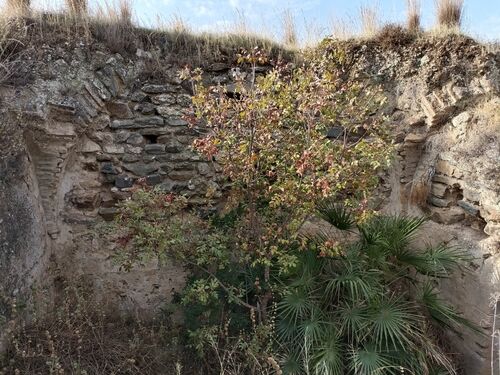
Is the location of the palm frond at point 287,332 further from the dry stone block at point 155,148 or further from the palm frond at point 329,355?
the dry stone block at point 155,148

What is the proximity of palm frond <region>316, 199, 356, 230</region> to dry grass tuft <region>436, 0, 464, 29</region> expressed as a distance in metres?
→ 3.65

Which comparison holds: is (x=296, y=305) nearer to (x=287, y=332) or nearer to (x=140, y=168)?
(x=287, y=332)

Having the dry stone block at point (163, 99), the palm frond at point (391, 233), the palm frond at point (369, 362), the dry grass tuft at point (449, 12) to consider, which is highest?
the dry grass tuft at point (449, 12)

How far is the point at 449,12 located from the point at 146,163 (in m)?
4.96

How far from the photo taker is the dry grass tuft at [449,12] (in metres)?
6.43

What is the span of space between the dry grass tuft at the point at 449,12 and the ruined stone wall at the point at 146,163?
90cm

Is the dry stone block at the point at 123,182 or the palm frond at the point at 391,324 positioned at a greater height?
the dry stone block at the point at 123,182

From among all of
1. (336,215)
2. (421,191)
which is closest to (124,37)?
(336,215)

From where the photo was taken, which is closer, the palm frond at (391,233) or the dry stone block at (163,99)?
the palm frond at (391,233)

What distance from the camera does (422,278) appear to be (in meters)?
4.75

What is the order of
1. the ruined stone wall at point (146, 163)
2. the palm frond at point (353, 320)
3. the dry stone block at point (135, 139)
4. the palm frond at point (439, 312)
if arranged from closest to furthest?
the palm frond at point (353, 320) < the palm frond at point (439, 312) < the ruined stone wall at point (146, 163) < the dry stone block at point (135, 139)

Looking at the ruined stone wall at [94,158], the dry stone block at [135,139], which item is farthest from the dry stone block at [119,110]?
the dry stone block at [135,139]

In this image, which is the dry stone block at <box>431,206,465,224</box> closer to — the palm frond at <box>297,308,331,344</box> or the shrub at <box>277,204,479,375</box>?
the shrub at <box>277,204,479,375</box>

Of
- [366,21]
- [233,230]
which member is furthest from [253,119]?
[366,21]
